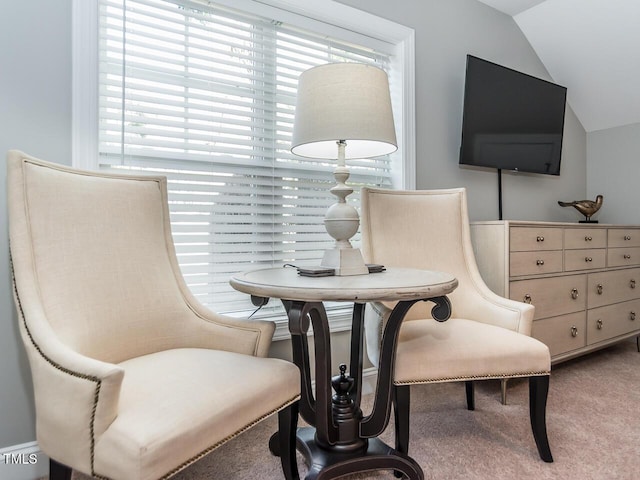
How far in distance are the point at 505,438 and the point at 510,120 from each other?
1990mm

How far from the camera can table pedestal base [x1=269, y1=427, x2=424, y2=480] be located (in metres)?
1.28

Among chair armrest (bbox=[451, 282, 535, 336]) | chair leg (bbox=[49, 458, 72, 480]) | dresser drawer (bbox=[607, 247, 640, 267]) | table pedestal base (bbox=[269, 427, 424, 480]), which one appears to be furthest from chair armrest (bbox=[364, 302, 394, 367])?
dresser drawer (bbox=[607, 247, 640, 267])

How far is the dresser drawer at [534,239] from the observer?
6.99ft

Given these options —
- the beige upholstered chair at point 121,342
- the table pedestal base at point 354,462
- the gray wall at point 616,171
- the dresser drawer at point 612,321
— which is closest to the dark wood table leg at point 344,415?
the table pedestal base at point 354,462

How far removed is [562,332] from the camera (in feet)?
7.72

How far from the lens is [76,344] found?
113 cm

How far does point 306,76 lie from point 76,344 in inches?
43.0

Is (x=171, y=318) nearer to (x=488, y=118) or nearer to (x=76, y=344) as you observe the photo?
(x=76, y=344)

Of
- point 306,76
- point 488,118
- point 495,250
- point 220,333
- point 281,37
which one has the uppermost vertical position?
point 281,37

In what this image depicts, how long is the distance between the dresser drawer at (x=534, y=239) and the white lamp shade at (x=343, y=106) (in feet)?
3.77

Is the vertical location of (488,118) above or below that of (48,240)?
above

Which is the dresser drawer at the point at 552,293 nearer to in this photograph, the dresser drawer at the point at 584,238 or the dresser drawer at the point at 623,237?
the dresser drawer at the point at 584,238

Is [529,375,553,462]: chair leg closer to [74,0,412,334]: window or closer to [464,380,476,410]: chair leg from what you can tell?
[464,380,476,410]: chair leg

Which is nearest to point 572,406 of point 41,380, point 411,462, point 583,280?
point 583,280
